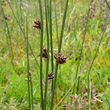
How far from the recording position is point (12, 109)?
2.93 ft

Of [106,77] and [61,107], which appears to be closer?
[61,107]

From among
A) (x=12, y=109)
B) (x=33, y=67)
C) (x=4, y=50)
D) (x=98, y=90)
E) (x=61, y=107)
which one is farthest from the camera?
(x=4, y=50)

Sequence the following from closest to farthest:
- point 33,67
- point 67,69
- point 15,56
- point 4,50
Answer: point 67,69
point 33,67
point 15,56
point 4,50

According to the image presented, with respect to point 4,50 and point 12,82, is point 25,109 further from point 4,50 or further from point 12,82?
point 4,50

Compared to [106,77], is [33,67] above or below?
above

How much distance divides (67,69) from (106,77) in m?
0.31

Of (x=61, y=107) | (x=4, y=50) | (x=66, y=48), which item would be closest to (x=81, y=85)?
(x=61, y=107)

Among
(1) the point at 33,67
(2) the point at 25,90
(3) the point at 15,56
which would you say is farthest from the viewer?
(3) the point at 15,56

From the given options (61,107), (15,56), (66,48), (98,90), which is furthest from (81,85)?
(15,56)

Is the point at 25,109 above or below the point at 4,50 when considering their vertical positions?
below

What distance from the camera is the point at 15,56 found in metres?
1.82

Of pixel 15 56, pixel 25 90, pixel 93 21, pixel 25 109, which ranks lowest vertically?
pixel 25 109

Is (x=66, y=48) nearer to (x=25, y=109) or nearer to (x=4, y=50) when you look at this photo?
(x=4, y=50)

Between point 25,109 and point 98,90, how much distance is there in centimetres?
52
